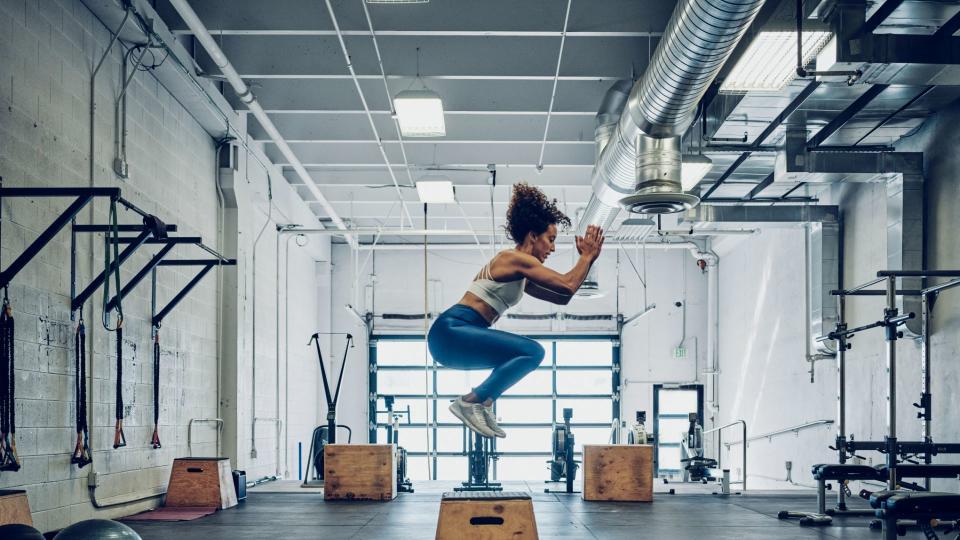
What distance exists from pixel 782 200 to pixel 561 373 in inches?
257

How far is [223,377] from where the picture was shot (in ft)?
33.3

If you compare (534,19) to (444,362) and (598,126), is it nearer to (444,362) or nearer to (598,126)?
(598,126)

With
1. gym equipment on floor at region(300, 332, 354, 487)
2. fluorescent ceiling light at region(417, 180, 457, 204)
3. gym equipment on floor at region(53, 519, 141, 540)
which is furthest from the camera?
fluorescent ceiling light at region(417, 180, 457, 204)

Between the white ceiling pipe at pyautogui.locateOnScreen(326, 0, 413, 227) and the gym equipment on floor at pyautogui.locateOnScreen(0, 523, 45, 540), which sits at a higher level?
the white ceiling pipe at pyautogui.locateOnScreen(326, 0, 413, 227)

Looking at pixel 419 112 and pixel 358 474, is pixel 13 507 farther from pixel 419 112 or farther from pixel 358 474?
pixel 419 112

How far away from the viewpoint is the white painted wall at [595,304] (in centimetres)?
1670

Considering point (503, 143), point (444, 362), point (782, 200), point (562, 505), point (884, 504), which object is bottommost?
point (562, 505)

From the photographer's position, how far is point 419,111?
8.27m

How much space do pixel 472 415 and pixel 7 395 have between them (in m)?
2.61

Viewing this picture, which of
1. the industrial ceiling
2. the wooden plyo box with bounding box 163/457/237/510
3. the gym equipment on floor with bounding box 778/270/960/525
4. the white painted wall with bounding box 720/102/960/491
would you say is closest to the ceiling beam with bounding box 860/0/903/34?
the industrial ceiling

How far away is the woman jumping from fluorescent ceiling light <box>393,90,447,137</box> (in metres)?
3.96

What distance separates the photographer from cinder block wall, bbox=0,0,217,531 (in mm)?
5660

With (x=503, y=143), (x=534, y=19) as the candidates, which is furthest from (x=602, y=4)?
(x=503, y=143)

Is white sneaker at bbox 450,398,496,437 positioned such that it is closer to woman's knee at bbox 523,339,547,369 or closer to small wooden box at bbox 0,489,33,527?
woman's knee at bbox 523,339,547,369
